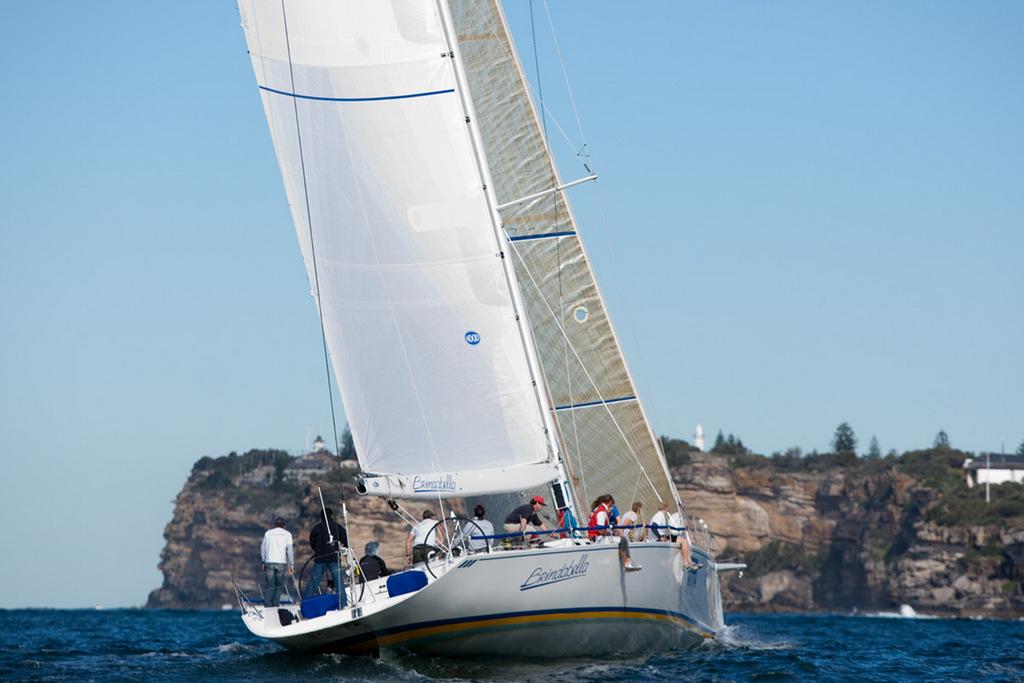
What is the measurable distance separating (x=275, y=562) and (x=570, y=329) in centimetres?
682

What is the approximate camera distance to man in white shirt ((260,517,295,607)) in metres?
21.1

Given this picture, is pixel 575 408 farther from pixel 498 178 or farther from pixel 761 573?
pixel 761 573

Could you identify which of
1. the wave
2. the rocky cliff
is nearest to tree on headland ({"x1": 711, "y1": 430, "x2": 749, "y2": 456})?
the rocky cliff

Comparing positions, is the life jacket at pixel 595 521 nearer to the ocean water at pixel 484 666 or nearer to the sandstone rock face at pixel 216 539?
the ocean water at pixel 484 666

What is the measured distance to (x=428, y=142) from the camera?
20.2m

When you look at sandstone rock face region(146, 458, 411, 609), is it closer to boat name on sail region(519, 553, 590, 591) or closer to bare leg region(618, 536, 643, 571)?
bare leg region(618, 536, 643, 571)

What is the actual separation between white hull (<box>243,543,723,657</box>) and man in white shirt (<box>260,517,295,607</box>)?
1079mm

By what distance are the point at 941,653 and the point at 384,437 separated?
12.5 metres

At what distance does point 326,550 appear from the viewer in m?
20.5

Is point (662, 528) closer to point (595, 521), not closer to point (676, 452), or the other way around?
point (595, 521)

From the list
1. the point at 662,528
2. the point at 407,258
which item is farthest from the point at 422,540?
the point at 407,258

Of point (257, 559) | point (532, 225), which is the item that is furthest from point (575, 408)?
point (257, 559)

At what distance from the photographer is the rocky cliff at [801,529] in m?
92.8

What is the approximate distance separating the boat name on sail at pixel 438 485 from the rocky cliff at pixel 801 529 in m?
66.6
